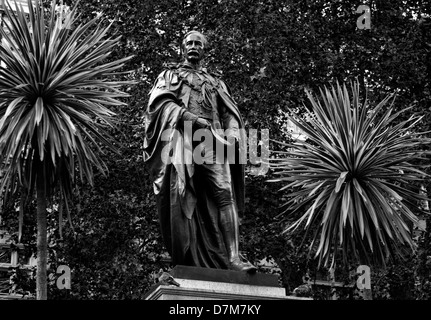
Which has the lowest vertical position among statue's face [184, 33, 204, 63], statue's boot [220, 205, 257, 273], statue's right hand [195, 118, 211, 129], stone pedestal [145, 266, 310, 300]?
stone pedestal [145, 266, 310, 300]

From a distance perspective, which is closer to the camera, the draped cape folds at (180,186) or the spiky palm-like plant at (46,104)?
the draped cape folds at (180,186)

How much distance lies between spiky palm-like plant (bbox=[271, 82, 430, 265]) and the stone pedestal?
14.2 ft

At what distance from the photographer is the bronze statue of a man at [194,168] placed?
31.4ft

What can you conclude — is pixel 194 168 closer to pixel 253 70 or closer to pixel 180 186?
pixel 180 186

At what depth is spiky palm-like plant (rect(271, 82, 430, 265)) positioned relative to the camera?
13617 millimetres

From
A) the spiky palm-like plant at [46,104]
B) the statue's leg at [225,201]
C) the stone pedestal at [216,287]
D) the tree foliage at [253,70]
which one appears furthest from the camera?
the tree foliage at [253,70]

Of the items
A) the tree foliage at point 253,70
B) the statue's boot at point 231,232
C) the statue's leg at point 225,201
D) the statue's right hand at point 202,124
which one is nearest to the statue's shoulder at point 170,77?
the statue's right hand at point 202,124

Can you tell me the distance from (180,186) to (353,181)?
4767 mm

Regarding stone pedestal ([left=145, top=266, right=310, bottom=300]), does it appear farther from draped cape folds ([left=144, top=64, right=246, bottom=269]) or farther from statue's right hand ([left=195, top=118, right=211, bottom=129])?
statue's right hand ([left=195, top=118, right=211, bottom=129])

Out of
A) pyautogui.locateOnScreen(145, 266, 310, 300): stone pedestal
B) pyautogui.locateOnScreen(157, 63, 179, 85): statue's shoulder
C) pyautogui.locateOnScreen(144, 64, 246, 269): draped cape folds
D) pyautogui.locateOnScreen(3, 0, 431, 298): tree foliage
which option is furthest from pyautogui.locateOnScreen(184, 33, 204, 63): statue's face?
pyautogui.locateOnScreen(3, 0, 431, 298): tree foliage

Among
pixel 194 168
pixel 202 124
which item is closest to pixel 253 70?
pixel 202 124

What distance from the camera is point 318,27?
19.8m

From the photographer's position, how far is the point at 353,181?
13.8 m

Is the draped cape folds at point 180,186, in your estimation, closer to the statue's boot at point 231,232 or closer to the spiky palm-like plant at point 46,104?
the statue's boot at point 231,232
